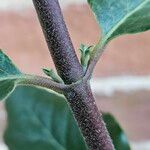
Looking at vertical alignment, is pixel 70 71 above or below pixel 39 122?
above

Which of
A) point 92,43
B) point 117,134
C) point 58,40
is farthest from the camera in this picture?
point 92,43

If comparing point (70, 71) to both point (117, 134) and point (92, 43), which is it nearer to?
point (117, 134)

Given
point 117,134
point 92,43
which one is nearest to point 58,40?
point 117,134

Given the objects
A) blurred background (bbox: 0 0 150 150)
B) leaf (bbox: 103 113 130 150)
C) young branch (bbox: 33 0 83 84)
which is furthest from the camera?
blurred background (bbox: 0 0 150 150)

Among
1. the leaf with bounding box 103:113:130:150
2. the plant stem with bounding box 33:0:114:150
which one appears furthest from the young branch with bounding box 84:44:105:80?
the leaf with bounding box 103:113:130:150

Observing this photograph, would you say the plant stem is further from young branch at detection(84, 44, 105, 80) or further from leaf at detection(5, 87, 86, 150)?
leaf at detection(5, 87, 86, 150)

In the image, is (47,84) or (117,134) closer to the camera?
(47,84)

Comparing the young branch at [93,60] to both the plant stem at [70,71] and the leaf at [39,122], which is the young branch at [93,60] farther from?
the leaf at [39,122]
